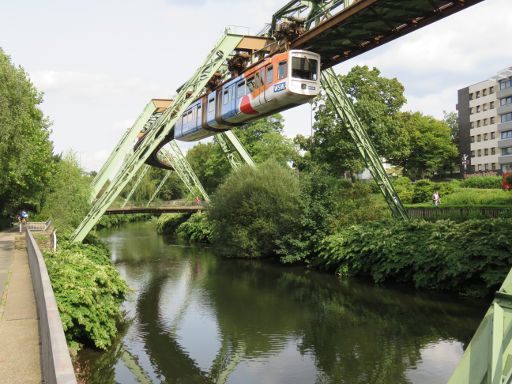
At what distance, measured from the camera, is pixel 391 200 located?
31203mm

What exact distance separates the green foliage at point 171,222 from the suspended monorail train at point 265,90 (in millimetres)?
35655

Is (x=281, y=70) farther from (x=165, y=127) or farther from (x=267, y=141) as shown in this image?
(x=267, y=141)

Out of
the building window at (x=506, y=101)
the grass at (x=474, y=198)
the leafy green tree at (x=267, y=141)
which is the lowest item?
the grass at (x=474, y=198)

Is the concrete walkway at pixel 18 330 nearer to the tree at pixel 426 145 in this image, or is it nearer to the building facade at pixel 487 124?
the tree at pixel 426 145

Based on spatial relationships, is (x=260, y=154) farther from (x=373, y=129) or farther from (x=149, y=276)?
(x=149, y=276)

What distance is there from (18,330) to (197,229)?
43.4 metres

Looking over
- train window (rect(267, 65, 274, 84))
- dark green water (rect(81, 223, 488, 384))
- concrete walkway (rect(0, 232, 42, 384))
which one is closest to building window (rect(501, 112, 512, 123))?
dark green water (rect(81, 223, 488, 384))

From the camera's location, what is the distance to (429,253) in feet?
76.1

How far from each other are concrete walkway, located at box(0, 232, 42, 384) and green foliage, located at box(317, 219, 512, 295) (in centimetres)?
1631

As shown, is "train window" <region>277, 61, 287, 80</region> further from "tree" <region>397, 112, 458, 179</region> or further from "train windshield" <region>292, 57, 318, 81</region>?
"tree" <region>397, 112, 458, 179</region>

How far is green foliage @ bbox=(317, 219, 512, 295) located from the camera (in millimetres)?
20484

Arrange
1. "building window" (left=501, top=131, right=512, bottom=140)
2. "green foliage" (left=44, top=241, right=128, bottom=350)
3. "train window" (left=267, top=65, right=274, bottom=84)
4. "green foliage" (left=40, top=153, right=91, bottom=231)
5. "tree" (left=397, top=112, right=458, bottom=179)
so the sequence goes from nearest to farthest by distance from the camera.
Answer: "green foliage" (left=44, top=241, right=128, bottom=350), "train window" (left=267, top=65, right=274, bottom=84), "green foliage" (left=40, top=153, right=91, bottom=231), "tree" (left=397, top=112, right=458, bottom=179), "building window" (left=501, top=131, right=512, bottom=140)

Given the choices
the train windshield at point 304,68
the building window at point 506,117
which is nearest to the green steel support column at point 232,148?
the train windshield at point 304,68

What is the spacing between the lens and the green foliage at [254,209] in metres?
34.7
